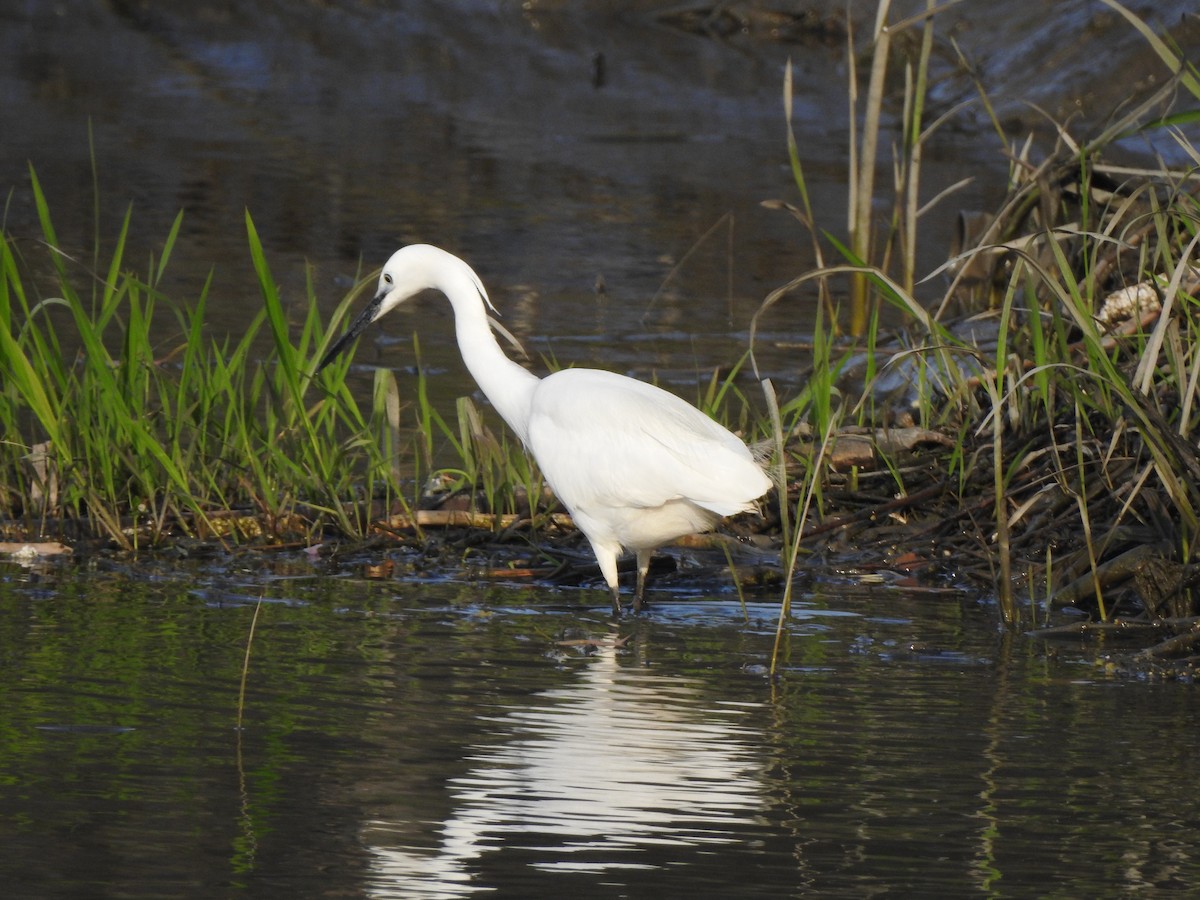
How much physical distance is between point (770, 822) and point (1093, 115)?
1675 centimetres

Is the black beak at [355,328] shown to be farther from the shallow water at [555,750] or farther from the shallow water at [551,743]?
the shallow water at [555,750]

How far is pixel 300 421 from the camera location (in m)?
6.54

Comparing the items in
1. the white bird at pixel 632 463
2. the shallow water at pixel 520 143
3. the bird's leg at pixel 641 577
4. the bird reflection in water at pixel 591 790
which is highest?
the shallow water at pixel 520 143

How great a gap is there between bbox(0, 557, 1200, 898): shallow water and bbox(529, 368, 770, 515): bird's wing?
39 centimetres

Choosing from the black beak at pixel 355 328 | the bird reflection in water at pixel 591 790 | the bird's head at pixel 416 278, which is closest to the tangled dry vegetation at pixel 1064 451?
the bird reflection in water at pixel 591 790

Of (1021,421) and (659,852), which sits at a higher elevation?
(1021,421)

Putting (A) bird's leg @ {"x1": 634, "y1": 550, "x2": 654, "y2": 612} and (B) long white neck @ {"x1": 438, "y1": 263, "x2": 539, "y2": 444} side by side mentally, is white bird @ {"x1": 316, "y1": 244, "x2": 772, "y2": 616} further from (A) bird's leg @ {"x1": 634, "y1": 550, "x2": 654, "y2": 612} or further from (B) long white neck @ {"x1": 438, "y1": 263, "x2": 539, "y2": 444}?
(B) long white neck @ {"x1": 438, "y1": 263, "x2": 539, "y2": 444}

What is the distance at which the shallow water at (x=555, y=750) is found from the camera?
3.55 m

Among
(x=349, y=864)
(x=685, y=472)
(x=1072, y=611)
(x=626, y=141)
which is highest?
(x=626, y=141)

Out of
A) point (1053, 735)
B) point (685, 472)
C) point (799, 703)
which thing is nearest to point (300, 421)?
point (685, 472)

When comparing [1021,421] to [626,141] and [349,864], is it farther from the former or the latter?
[626,141]

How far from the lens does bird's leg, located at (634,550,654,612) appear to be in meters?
5.93

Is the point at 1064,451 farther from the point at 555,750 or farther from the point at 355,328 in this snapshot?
the point at 555,750

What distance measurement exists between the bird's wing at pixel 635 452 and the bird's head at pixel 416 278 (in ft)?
2.16
